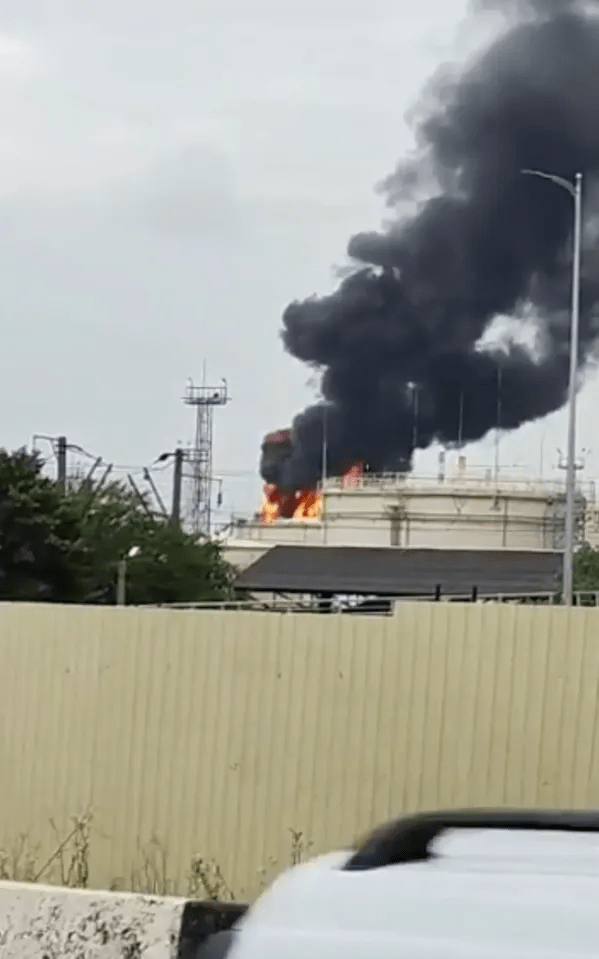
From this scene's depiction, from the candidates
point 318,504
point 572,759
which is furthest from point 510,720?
point 318,504

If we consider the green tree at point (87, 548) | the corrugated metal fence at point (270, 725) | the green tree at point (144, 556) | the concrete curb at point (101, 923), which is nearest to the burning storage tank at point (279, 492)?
the green tree at point (87, 548)

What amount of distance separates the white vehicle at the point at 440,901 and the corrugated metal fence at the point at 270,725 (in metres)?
7.32

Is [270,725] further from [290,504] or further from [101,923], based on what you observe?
[290,504]

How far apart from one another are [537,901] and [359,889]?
0.25 m

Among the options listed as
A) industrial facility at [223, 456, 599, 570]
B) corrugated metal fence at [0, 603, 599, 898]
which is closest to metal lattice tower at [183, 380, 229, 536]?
industrial facility at [223, 456, 599, 570]

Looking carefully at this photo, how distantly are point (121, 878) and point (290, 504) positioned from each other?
8456cm

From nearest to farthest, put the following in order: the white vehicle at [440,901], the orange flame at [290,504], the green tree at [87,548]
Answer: the white vehicle at [440,901] < the green tree at [87,548] < the orange flame at [290,504]

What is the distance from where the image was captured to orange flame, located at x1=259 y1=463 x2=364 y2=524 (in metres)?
90.5

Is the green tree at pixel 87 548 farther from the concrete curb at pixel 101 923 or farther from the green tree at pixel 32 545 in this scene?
the concrete curb at pixel 101 923

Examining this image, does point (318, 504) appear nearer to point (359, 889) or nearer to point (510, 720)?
point (510, 720)

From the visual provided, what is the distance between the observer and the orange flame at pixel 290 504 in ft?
297

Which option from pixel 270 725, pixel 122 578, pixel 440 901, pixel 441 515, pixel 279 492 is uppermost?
pixel 279 492

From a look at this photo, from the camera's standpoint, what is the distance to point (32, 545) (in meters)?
37.8

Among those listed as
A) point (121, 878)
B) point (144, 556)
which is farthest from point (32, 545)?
point (121, 878)
